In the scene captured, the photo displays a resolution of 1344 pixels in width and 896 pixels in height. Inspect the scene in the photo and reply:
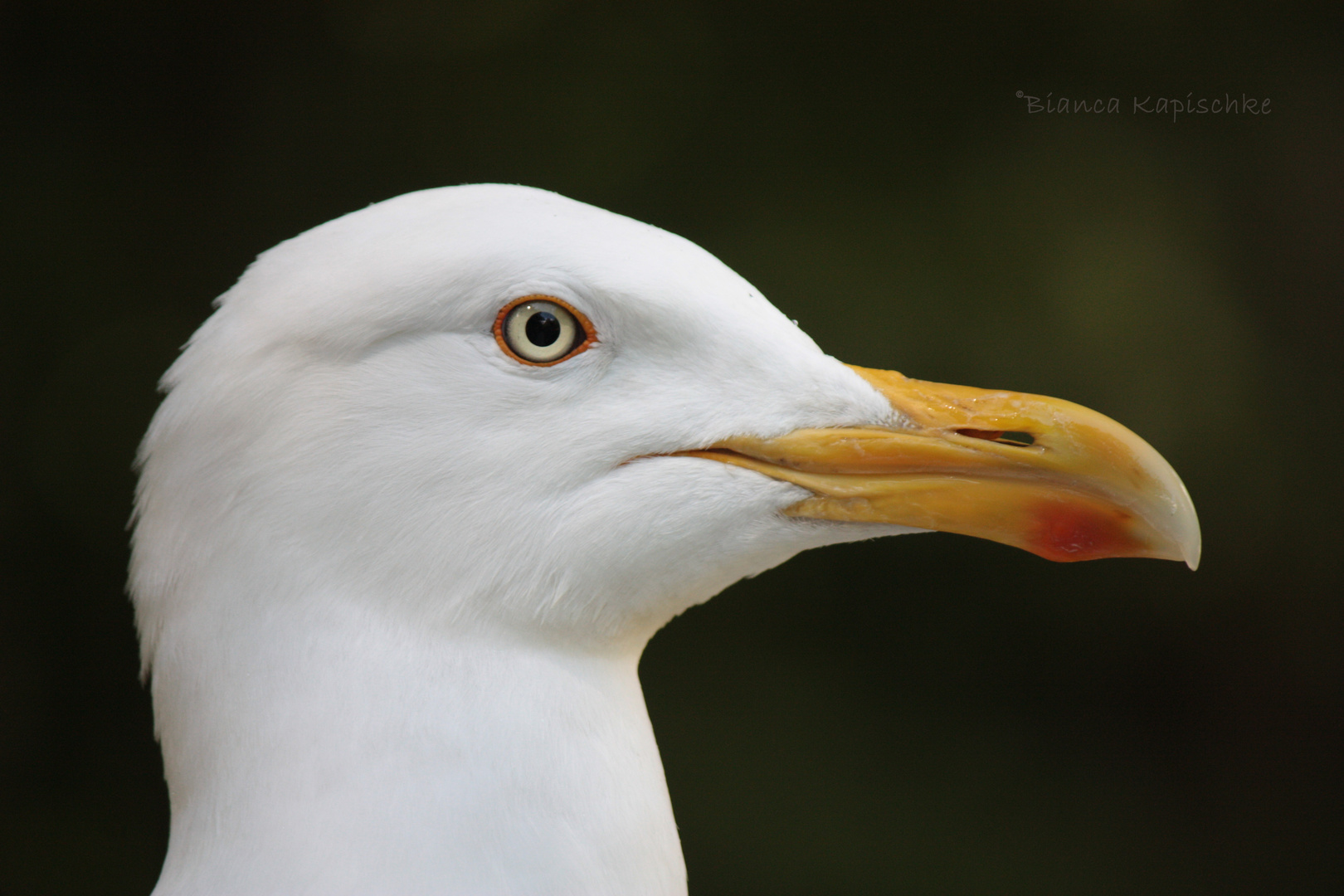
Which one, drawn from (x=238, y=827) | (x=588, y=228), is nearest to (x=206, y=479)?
(x=238, y=827)

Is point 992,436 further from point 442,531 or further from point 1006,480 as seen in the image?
point 442,531

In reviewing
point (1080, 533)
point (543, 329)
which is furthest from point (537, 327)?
point (1080, 533)

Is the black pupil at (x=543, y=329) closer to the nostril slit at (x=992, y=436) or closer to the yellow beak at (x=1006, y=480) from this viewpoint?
the yellow beak at (x=1006, y=480)

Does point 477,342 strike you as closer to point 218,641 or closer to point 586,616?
point 586,616

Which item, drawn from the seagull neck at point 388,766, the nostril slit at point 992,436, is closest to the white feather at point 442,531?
the seagull neck at point 388,766

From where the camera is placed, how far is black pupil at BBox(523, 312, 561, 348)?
1078mm

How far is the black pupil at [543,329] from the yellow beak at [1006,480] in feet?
0.61

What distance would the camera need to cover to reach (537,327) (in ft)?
3.54

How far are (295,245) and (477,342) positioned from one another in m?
0.25

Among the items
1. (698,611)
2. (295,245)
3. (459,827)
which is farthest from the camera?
(698,611)

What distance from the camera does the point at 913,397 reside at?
45.5 inches

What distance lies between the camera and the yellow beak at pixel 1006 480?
109 cm

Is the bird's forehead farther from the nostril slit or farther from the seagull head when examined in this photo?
the nostril slit

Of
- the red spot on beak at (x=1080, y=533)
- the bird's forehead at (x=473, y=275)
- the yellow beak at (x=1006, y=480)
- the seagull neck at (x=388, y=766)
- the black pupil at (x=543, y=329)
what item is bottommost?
the seagull neck at (x=388, y=766)
